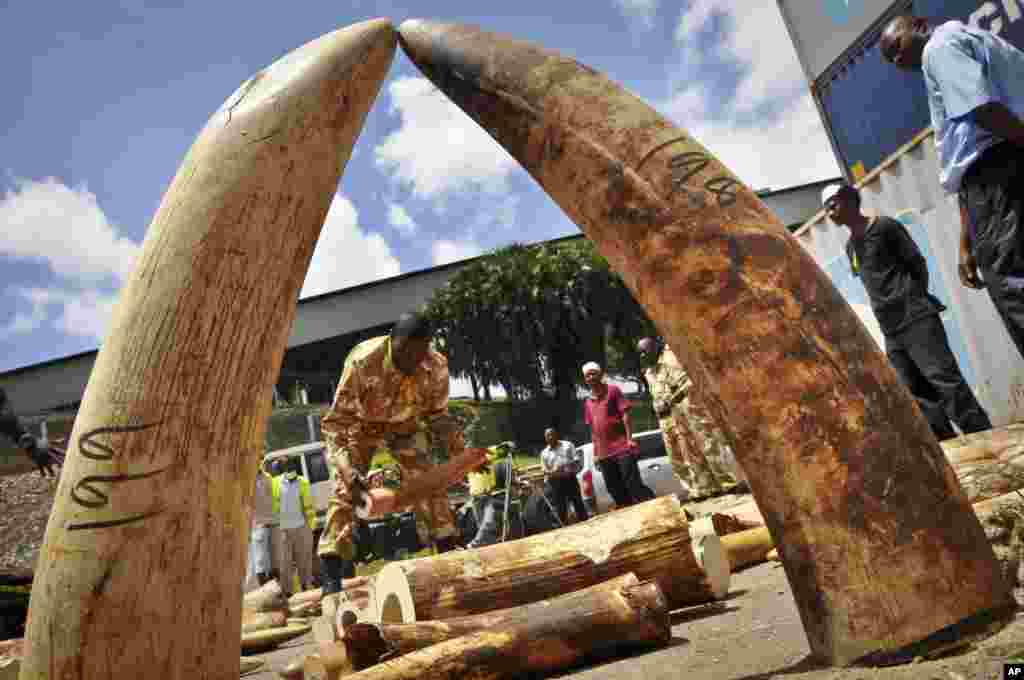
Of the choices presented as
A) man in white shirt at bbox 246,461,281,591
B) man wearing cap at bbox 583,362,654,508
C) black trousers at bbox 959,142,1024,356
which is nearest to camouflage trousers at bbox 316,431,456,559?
man wearing cap at bbox 583,362,654,508

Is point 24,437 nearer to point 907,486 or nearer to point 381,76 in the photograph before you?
point 381,76

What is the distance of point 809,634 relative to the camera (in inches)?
53.3

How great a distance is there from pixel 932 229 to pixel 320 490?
11.7 metres

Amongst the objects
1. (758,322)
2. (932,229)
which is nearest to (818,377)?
(758,322)

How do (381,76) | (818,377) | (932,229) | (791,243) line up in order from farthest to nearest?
1. (932,229)
2. (381,76)
3. (791,243)
4. (818,377)

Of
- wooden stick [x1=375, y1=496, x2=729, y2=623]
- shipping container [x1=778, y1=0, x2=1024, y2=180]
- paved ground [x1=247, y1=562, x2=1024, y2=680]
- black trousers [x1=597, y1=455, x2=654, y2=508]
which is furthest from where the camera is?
shipping container [x1=778, y1=0, x2=1024, y2=180]

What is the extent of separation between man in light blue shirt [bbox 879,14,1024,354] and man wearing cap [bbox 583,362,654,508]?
16.3 ft

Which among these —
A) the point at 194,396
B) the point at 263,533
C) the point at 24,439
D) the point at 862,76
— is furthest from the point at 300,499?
the point at 862,76

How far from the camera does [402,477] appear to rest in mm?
5172

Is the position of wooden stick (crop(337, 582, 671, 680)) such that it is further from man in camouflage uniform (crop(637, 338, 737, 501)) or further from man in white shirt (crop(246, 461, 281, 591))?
man in white shirt (crop(246, 461, 281, 591))

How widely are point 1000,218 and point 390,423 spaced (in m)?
3.95

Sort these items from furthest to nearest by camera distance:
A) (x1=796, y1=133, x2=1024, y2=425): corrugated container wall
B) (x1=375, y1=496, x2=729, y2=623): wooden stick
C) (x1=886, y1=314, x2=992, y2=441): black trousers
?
(x1=796, y1=133, x2=1024, y2=425): corrugated container wall, (x1=886, y1=314, x2=992, y2=441): black trousers, (x1=375, y1=496, x2=729, y2=623): wooden stick

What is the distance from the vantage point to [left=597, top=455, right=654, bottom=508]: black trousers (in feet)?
24.3

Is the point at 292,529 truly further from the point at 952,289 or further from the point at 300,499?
the point at 952,289
